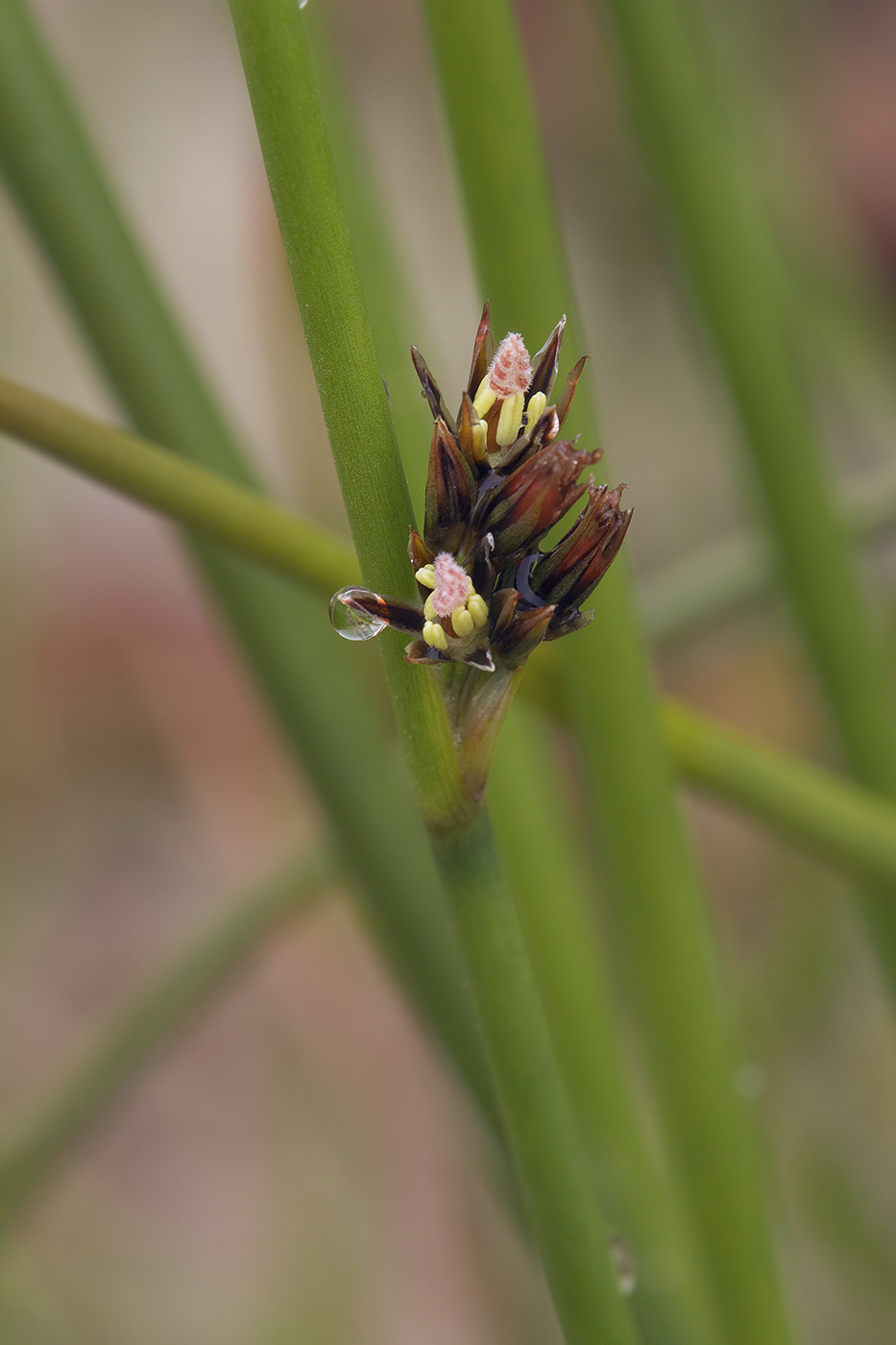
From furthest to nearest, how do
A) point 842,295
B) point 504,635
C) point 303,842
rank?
point 842,295 < point 303,842 < point 504,635

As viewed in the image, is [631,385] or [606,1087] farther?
[631,385]

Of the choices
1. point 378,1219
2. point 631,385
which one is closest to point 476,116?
point 378,1219

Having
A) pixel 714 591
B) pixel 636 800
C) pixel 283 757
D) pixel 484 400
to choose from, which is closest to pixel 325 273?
pixel 484 400

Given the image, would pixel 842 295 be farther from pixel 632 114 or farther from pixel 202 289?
pixel 202 289

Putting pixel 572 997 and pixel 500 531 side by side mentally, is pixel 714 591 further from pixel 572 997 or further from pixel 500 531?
pixel 500 531

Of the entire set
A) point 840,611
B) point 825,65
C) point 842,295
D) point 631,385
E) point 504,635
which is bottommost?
point 504,635

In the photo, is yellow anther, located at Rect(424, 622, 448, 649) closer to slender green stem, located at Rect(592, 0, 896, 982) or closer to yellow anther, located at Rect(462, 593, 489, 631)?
yellow anther, located at Rect(462, 593, 489, 631)
